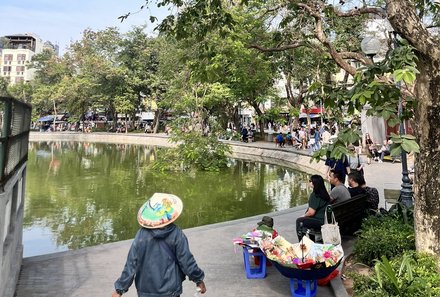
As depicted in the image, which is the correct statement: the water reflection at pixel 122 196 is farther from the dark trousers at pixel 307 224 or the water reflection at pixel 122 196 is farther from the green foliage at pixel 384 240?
the green foliage at pixel 384 240

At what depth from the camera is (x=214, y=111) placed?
3366 cm

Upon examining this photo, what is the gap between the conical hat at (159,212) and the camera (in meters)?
2.87

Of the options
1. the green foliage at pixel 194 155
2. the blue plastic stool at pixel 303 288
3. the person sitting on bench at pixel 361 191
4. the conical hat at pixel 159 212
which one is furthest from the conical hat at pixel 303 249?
the green foliage at pixel 194 155

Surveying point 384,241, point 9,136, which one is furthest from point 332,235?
point 9,136

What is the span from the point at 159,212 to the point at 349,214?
139 inches

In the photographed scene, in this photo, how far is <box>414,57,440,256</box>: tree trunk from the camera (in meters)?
3.87

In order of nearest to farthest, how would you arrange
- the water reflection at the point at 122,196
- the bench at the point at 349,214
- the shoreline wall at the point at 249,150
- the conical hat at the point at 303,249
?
1. the conical hat at the point at 303,249
2. the bench at the point at 349,214
3. the water reflection at the point at 122,196
4. the shoreline wall at the point at 249,150

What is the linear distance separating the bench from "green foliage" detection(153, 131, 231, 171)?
11.5m

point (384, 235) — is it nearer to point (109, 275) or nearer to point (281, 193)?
point (109, 275)

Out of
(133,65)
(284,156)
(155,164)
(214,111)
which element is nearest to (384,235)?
(155,164)

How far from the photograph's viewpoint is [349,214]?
5.48 m

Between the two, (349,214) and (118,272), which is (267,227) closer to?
(349,214)

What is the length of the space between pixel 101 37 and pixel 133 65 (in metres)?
5.89

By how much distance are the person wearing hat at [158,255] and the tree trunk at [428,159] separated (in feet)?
8.68
